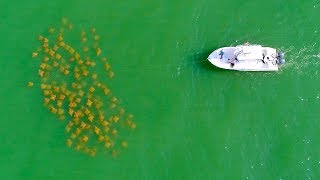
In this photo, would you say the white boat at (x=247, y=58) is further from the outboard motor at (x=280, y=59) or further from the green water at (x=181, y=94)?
the green water at (x=181, y=94)

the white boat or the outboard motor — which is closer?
the white boat

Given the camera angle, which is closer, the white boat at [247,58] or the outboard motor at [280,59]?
the white boat at [247,58]

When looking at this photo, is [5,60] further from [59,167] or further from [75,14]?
[59,167]

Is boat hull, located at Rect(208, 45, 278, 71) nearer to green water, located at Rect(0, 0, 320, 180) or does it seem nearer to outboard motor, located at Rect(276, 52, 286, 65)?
outboard motor, located at Rect(276, 52, 286, 65)

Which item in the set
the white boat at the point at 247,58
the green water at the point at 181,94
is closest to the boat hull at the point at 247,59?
the white boat at the point at 247,58

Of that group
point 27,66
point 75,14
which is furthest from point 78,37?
point 27,66

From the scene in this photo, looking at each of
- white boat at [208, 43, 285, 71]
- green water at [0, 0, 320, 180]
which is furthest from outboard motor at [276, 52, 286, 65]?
green water at [0, 0, 320, 180]
